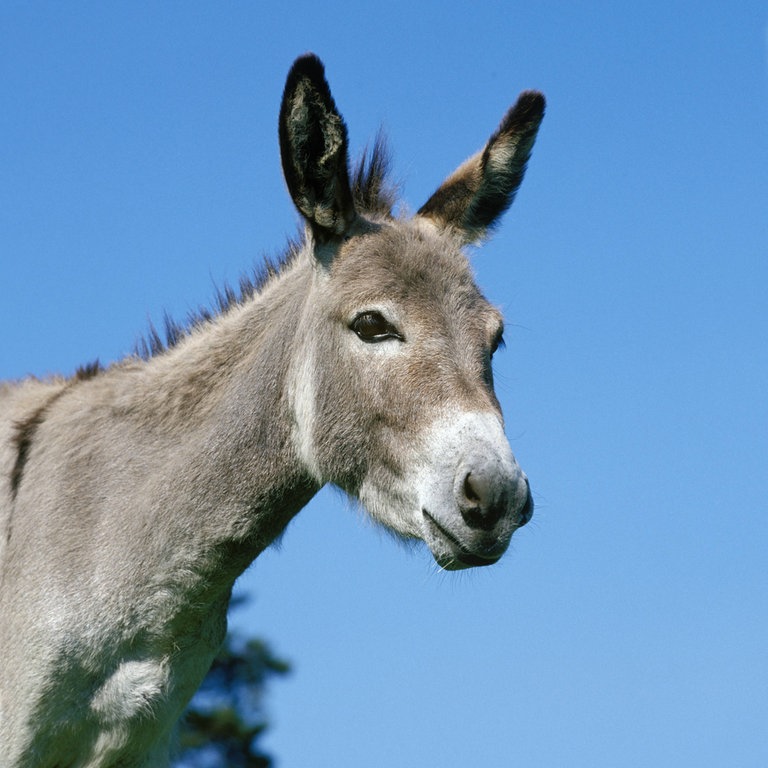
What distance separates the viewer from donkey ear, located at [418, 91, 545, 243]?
18.4ft

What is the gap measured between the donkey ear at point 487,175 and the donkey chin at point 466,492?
5.42ft

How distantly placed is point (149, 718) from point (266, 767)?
410 inches

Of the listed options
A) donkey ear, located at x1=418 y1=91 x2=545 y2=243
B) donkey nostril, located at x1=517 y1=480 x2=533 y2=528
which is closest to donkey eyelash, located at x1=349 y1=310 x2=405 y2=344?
donkey nostril, located at x1=517 y1=480 x2=533 y2=528

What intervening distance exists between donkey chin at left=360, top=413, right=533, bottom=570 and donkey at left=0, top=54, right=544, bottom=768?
0.04ft

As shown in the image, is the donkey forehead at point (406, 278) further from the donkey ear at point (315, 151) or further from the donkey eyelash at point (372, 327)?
the donkey ear at point (315, 151)

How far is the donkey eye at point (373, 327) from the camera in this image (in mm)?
4656

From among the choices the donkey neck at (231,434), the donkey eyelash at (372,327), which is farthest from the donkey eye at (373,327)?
the donkey neck at (231,434)

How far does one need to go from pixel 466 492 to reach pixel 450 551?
29 centimetres

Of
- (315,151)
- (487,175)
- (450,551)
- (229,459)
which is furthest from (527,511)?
(487,175)

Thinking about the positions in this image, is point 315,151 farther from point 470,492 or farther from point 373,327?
point 470,492

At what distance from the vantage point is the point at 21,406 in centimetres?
580

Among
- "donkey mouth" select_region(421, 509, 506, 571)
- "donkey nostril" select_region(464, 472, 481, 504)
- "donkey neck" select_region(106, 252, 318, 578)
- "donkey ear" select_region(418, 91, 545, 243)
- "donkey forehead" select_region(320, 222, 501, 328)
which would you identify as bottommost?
"donkey mouth" select_region(421, 509, 506, 571)

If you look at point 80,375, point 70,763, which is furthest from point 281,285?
point 70,763

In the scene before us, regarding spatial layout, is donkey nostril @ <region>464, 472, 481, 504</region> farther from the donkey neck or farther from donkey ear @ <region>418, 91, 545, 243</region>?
donkey ear @ <region>418, 91, 545, 243</region>
